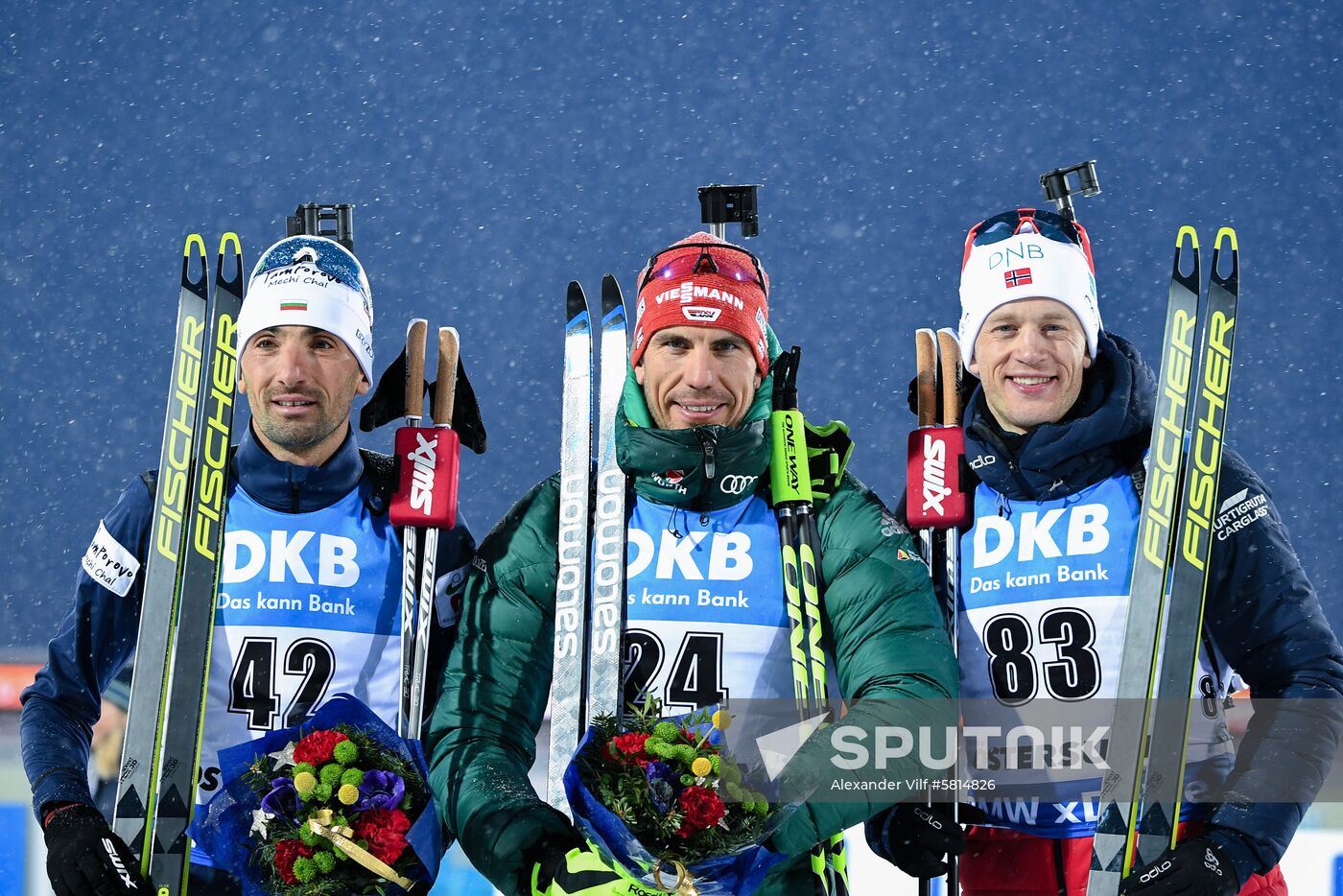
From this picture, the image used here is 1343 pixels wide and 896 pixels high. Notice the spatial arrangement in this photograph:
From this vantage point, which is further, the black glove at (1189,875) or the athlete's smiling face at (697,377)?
the athlete's smiling face at (697,377)

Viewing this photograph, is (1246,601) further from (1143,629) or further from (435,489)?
(435,489)

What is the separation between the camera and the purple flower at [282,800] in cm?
338

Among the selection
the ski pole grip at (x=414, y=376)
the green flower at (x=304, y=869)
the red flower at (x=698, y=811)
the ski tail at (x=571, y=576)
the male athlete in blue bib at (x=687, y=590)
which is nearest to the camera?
the red flower at (x=698, y=811)

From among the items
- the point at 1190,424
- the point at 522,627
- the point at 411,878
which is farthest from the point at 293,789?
the point at 1190,424

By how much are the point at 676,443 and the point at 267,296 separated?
3.87 ft

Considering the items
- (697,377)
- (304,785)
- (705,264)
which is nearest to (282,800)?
(304,785)

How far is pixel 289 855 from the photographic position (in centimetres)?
332

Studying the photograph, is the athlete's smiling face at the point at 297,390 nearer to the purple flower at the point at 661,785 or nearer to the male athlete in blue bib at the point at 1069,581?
the purple flower at the point at 661,785

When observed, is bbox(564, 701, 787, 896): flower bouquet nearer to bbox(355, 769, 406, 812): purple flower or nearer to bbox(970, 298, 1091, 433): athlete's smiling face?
bbox(355, 769, 406, 812): purple flower

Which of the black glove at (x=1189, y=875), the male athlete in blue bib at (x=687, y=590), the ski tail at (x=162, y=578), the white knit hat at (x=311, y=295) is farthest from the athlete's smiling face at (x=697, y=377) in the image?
the black glove at (x=1189, y=875)

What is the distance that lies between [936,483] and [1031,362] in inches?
15.1

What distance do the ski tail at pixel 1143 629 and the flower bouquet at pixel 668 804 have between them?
864mm

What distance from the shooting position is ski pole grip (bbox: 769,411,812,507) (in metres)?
3.70

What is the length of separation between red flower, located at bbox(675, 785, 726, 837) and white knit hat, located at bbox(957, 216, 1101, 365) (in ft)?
4.96
